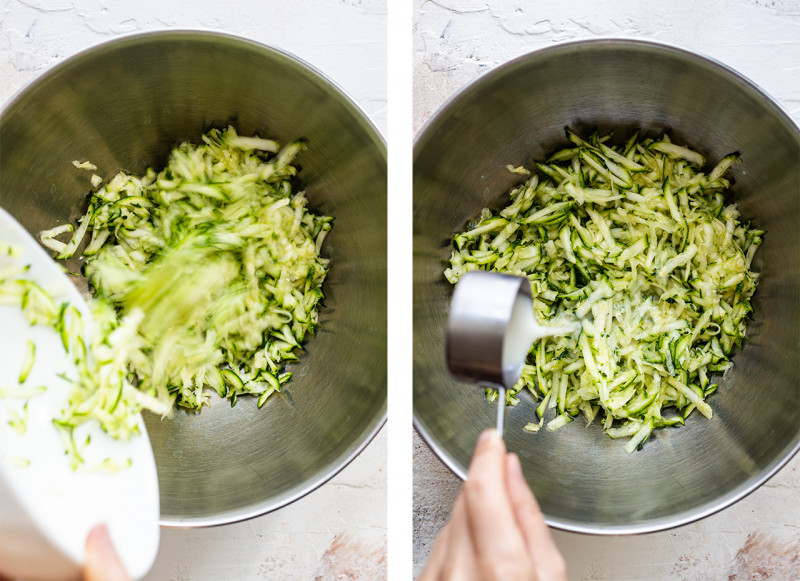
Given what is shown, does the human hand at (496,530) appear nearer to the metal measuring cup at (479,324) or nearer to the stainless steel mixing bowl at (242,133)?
the metal measuring cup at (479,324)

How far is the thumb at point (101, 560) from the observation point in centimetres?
66

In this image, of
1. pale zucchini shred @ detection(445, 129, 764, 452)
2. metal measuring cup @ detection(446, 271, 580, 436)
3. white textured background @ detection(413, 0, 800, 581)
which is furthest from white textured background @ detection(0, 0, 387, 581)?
metal measuring cup @ detection(446, 271, 580, 436)

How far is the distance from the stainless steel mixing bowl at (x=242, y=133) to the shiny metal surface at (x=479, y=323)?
19 cm

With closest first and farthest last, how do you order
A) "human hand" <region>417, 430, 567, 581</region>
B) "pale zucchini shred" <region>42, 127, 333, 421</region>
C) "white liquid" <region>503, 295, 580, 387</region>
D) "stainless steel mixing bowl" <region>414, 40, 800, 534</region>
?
"human hand" <region>417, 430, 567, 581</region> < "white liquid" <region>503, 295, 580, 387</region> < "stainless steel mixing bowl" <region>414, 40, 800, 534</region> < "pale zucchini shred" <region>42, 127, 333, 421</region>

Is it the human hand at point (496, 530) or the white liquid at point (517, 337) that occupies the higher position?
the white liquid at point (517, 337)

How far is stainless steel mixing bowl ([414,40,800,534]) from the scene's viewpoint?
877 mm

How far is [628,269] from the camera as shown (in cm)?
106

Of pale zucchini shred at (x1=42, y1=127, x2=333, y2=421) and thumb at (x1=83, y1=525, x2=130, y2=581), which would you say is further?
pale zucchini shred at (x1=42, y1=127, x2=333, y2=421)

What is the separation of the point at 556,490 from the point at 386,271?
0.41 m

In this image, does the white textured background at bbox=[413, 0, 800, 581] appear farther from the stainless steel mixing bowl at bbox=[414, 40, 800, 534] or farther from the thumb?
the thumb

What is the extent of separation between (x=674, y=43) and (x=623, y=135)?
190mm

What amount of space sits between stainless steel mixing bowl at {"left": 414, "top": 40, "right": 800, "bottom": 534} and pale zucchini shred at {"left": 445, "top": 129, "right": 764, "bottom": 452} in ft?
0.09

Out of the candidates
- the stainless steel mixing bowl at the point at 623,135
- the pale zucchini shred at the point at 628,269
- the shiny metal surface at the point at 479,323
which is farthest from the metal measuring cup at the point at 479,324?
the pale zucchini shred at the point at 628,269

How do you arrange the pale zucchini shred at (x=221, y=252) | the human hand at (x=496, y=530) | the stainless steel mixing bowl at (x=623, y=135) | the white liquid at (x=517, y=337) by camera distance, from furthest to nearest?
the pale zucchini shred at (x=221, y=252), the stainless steel mixing bowl at (x=623, y=135), the white liquid at (x=517, y=337), the human hand at (x=496, y=530)
